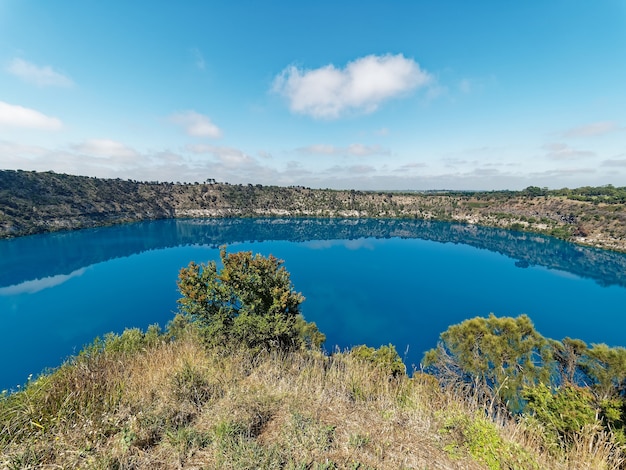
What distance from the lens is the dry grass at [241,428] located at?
3270 mm

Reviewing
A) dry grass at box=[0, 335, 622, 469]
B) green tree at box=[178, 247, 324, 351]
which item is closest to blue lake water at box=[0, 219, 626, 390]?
green tree at box=[178, 247, 324, 351]


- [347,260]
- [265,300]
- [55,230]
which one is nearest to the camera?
[265,300]

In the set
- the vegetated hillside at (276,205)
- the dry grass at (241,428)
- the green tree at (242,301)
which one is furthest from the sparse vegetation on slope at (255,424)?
the vegetated hillside at (276,205)

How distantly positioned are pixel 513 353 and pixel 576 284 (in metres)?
61.0

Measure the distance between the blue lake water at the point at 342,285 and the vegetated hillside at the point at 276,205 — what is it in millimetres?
6605

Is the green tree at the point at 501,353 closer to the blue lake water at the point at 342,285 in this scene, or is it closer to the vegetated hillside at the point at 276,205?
the blue lake water at the point at 342,285

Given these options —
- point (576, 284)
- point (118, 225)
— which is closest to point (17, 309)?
point (118, 225)

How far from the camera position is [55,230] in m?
86.0

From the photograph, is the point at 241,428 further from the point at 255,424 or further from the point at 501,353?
the point at 501,353

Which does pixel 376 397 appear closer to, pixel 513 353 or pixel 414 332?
pixel 513 353

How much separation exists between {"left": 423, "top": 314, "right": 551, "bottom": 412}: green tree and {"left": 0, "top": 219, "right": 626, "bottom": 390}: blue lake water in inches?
245

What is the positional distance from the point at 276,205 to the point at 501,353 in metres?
135

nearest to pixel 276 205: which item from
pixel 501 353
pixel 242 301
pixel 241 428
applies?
pixel 242 301

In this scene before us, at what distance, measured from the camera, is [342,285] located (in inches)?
2158
